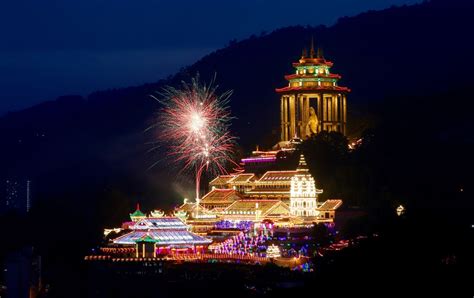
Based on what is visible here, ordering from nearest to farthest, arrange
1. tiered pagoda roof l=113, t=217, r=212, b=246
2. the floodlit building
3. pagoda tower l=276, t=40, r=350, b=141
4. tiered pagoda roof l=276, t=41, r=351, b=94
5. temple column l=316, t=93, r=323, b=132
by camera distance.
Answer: the floodlit building
tiered pagoda roof l=113, t=217, r=212, b=246
pagoda tower l=276, t=40, r=350, b=141
temple column l=316, t=93, r=323, b=132
tiered pagoda roof l=276, t=41, r=351, b=94

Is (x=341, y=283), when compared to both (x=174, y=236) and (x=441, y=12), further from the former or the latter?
(x=441, y=12)

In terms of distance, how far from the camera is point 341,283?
55.3 m

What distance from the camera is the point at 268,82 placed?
146 metres

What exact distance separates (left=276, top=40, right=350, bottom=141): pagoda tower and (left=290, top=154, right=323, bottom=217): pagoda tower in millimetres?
15280

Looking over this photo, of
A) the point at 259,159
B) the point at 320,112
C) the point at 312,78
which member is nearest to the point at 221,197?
the point at 259,159

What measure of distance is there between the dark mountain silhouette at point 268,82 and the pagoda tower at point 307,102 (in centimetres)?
1691

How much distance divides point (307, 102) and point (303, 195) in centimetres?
1842

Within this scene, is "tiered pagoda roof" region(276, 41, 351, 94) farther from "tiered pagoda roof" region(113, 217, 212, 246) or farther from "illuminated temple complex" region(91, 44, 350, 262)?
"tiered pagoda roof" region(113, 217, 212, 246)

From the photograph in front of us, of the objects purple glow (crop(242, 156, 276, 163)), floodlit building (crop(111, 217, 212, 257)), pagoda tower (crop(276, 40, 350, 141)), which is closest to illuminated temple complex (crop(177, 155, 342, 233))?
purple glow (crop(242, 156, 276, 163))

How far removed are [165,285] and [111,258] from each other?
24.7ft

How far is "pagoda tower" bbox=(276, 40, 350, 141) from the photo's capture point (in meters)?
102

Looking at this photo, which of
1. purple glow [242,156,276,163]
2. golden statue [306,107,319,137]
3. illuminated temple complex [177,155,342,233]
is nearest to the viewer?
illuminated temple complex [177,155,342,233]

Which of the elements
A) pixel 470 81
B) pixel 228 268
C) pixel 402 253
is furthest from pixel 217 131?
pixel 470 81

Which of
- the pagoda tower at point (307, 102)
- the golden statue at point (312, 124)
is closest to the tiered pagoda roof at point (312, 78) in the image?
the pagoda tower at point (307, 102)
